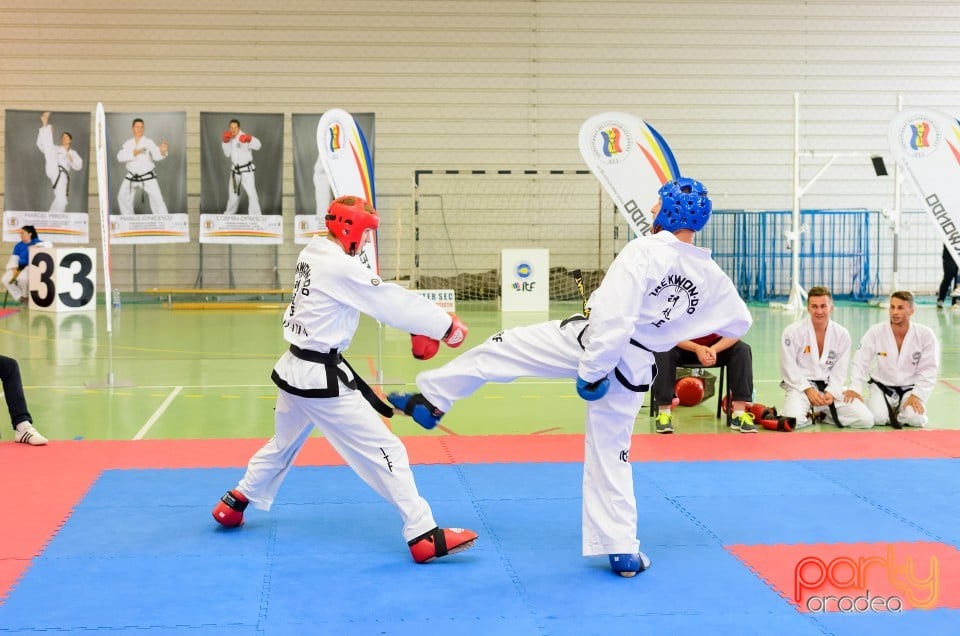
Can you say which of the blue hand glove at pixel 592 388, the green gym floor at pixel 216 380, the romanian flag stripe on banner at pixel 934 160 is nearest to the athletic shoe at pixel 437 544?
the blue hand glove at pixel 592 388

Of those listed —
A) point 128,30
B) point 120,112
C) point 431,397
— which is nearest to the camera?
point 431,397

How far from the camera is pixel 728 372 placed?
790 cm

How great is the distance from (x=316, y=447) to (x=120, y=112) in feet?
43.9

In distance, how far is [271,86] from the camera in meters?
19.7

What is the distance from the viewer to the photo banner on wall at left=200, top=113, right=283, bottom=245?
60.0ft

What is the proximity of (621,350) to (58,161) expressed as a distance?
1643 cm

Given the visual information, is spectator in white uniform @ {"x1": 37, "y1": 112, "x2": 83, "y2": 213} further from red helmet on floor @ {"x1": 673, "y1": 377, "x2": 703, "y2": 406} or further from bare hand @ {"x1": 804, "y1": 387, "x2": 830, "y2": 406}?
bare hand @ {"x1": 804, "y1": 387, "x2": 830, "y2": 406}

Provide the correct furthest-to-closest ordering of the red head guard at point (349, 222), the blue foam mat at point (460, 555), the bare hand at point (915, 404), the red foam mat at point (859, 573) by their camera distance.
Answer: the bare hand at point (915, 404), the red head guard at point (349, 222), the red foam mat at point (859, 573), the blue foam mat at point (460, 555)

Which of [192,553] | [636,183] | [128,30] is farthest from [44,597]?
[128,30]

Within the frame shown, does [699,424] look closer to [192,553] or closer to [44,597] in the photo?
[192,553]

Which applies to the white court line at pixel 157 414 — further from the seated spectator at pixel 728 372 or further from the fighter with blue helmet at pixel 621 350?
the seated spectator at pixel 728 372

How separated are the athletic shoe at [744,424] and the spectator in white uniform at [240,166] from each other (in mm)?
12690

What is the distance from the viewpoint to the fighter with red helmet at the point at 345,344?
14.9 feet

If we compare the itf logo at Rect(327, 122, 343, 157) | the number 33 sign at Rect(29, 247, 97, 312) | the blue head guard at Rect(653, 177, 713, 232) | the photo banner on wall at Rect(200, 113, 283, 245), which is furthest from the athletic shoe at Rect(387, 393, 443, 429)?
the photo banner on wall at Rect(200, 113, 283, 245)
